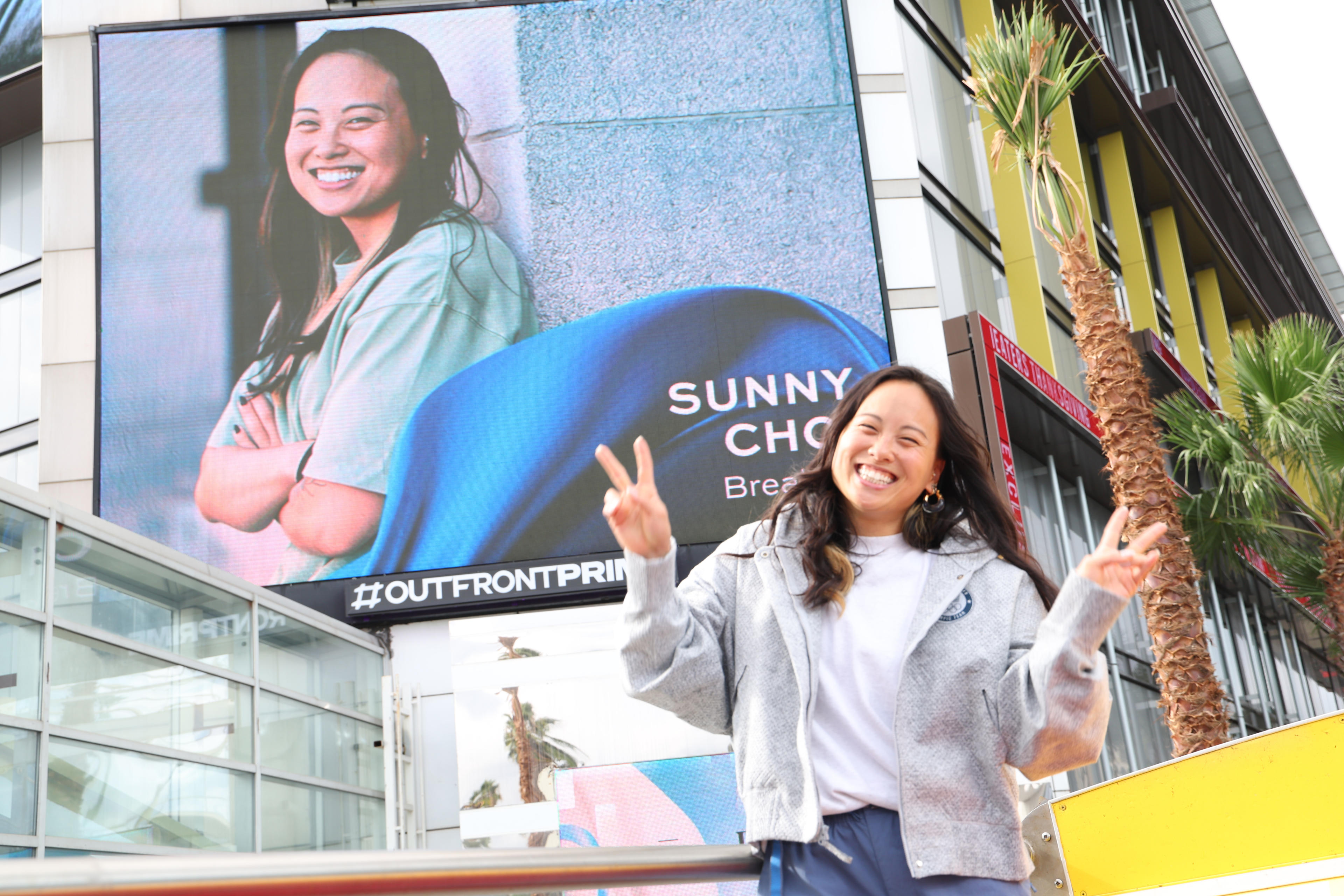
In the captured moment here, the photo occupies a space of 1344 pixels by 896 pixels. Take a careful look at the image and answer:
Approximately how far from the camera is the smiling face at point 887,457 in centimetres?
234

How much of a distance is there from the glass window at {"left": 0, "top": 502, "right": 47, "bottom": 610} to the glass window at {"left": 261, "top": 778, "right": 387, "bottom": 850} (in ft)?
8.85

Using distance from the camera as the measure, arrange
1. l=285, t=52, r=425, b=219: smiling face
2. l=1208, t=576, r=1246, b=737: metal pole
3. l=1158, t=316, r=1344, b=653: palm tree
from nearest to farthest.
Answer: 1. l=1158, t=316, r=1344, b=653: palm tree
2. l=285, t=52, r=425, b=219: smiling face
3. l=1208, t=576, r=1246, b=737: metal pole

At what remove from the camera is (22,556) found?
7781 mm

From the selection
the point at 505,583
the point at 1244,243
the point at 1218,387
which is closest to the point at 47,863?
the point at 505,583

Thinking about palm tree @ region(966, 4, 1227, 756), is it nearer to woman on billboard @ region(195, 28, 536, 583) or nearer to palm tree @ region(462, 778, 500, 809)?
woman on billboard @ region(195, 28, 536, 583)

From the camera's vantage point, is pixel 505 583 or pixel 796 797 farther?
pixel 505 583

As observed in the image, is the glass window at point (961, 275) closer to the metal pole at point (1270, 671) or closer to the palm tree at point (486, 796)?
the palm tree at point (486, 796)

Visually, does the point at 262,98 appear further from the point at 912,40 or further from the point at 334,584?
the point at 912,40

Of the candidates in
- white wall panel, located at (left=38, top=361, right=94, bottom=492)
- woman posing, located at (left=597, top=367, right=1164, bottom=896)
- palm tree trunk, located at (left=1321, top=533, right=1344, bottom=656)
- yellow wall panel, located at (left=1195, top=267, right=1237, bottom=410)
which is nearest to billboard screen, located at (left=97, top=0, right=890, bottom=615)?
white wall panel, located at (left=38, top=361, right=94, bottom=492)

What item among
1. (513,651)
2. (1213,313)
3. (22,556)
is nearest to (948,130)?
(513,651)

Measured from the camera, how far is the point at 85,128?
1238 centimetres

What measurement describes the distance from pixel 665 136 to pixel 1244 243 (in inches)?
722

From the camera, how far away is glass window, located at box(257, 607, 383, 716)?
10.3 meters

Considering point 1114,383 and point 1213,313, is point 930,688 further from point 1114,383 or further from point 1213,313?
point 1213,313
